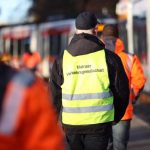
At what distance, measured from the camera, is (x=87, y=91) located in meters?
5.47

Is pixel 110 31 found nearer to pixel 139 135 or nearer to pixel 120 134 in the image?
pixel 120 134

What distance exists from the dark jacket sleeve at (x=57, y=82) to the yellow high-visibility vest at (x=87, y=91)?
0.14 metres

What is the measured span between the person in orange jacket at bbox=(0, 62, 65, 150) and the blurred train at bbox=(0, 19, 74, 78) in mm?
28692

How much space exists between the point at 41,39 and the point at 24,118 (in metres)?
34.3

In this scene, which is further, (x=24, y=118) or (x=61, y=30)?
(x=61, y=30)

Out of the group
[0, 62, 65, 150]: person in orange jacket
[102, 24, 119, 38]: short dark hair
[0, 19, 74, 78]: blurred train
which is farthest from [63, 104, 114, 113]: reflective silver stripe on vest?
[0, 19, 74, 78]: blurred train

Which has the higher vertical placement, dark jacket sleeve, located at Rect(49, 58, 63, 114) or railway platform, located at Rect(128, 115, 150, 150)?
dark jacket sleeve, located at Rect(49, 58, 63, 114)

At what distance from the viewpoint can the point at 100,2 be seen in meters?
56.8

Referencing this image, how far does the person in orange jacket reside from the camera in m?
2.43

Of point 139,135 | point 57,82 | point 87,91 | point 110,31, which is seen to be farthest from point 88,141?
point 139,135

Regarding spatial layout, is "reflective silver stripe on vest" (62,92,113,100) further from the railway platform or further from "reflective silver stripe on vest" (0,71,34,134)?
the railway platform

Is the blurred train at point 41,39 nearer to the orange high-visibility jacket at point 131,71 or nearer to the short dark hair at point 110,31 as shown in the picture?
the short dark hair at point 110,31

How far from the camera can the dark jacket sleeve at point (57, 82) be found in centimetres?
573

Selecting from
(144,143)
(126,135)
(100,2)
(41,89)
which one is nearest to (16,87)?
(41,89)
